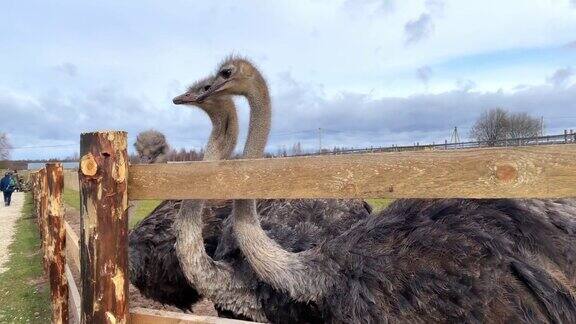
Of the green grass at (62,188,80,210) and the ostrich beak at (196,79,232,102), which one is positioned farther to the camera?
the green grass at (62,188,80,210)

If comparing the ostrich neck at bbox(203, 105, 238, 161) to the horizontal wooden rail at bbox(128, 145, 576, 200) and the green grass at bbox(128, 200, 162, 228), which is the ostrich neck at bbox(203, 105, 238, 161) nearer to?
the horizontal wooden rail at bbox(128, 145, 576, 200)

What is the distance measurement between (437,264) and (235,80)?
5.47 feet

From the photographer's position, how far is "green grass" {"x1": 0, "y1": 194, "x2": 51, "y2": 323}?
5824 mm

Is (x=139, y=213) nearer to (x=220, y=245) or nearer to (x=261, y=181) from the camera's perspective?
(x=220, y=245)

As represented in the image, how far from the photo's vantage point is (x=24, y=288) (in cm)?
710

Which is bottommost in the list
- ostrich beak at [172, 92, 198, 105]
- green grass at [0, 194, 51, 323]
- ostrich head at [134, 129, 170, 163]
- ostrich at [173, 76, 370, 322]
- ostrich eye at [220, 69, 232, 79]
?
green grass at [0, 194, 51, 323]

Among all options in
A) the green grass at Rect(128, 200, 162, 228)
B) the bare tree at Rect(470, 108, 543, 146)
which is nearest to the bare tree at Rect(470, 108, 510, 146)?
the bare tree at Rect(470, 108, 543, 146)

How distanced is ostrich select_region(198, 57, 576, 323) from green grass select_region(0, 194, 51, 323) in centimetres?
374

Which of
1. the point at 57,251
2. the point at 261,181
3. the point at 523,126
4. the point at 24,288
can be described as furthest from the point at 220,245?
the point at 523,126

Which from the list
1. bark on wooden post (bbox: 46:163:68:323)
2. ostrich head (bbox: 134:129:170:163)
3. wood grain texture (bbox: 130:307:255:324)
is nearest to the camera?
wood grain texture (bbox: 130:307:255:324)

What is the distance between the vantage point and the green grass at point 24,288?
5824 mm

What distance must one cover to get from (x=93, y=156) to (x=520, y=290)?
2021 millimetres

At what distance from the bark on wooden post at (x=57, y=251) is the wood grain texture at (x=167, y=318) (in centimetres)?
185

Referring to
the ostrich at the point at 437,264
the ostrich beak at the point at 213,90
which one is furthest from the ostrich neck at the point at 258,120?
the ostrich beak at the point at 213,90
